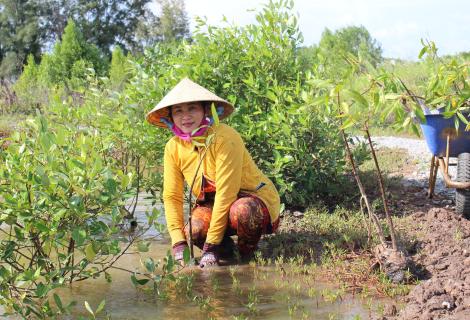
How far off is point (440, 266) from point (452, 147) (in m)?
1.76

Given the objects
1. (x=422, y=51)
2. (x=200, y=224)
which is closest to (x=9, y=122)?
(x=200, y=224)

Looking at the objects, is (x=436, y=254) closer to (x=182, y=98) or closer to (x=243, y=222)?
(x=243, y=222)

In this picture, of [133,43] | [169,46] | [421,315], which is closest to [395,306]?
[421,315]

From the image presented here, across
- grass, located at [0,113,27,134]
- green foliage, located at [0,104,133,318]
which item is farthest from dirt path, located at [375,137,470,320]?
grass, located at [0,113,27,134]

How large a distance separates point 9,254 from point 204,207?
1.83 meters

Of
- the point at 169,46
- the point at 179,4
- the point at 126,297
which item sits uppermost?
the point at 179,4

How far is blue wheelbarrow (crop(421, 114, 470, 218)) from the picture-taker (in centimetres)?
513

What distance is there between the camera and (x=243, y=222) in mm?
4230

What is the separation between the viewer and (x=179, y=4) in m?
45.7

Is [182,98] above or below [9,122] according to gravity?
above

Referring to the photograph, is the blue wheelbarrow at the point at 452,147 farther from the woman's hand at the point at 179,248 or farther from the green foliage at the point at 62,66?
the green foliage at the point at 62,66

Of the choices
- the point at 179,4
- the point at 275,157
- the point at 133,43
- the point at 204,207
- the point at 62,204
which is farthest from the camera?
the point at 133,43

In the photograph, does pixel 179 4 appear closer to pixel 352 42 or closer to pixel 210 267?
pixel 352 42

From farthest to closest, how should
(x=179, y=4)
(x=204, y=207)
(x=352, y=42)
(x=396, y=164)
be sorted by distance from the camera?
(x=179, y=4)
(x=352, y=42)
(x=396, y=164)
(x=204, y=207)
